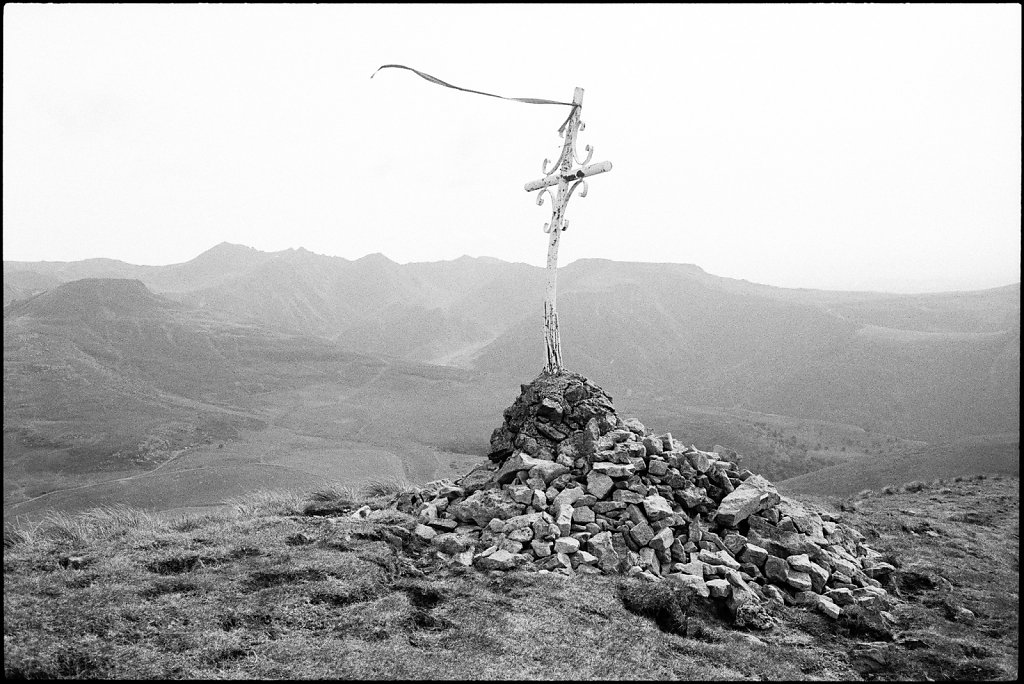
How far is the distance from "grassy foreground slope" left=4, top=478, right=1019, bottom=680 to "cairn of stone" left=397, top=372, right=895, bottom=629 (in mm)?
446

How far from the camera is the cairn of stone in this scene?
7.56 metres

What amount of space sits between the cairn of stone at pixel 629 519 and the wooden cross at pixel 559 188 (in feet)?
2.39

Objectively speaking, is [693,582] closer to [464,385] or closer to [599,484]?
[599,484]

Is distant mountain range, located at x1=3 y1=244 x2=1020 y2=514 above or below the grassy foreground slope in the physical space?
below

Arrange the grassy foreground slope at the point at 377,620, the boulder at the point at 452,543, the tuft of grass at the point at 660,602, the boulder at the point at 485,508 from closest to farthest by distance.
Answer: the grassy foreground slope at the point at 377,620 → the tuft of grass at the point at 660,602 → the boulder at the point at 452,543 → the boulder at the point at 485,508

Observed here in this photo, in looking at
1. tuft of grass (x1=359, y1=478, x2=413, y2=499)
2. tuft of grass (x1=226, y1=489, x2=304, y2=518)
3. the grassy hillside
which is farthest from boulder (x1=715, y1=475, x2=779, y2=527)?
the grassy hillside

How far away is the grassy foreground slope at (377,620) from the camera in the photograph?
186 inches

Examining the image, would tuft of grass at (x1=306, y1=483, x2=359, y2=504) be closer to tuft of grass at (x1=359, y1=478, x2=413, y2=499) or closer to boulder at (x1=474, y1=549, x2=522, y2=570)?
tuft of grass at (x1=359, y1=478, x2=413, y2=499)

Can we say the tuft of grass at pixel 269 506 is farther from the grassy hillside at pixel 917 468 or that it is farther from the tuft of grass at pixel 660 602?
the grassy hillside at pixel 917 468

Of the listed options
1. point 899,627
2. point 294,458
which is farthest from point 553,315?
point 294,458

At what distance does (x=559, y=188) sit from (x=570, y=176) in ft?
1.08

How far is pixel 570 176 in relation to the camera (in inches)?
405

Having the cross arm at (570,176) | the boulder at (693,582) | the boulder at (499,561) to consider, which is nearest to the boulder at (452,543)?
the boulder at (499,561)

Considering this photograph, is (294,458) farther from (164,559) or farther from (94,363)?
(94,363)
